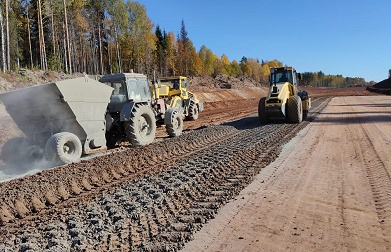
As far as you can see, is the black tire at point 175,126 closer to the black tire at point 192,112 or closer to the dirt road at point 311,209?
the dirt road at point 311,209

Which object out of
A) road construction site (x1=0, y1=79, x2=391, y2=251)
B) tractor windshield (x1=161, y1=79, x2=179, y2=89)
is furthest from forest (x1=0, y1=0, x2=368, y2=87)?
road construction site (x1=0, y1=79, x2=391, y2=251)

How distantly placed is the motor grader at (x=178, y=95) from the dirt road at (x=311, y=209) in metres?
9.67

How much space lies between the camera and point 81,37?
150 ft

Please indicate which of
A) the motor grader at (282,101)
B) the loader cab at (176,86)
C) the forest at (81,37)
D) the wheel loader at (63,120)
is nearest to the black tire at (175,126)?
the wheel loader at (63,120)

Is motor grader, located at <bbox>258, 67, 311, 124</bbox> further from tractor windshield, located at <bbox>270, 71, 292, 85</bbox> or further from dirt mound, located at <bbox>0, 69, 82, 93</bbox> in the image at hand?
dirt mound, located at <bbox>0, 69, 82, 93</bbox>

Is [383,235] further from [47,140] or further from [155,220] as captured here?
[47,140]

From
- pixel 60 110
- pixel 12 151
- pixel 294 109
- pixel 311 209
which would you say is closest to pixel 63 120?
pixel 60 110

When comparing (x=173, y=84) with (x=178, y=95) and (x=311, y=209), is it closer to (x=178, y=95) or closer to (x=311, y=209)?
(x=178, y=95)

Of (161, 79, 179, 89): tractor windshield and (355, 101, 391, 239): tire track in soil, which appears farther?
(161, 79, 179, 89): tractor windshield

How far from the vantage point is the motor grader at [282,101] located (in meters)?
14.3

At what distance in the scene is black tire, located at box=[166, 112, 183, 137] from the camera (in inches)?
490

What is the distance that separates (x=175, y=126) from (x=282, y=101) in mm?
4883

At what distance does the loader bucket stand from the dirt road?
473 centimetres

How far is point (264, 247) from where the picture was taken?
3676mm
